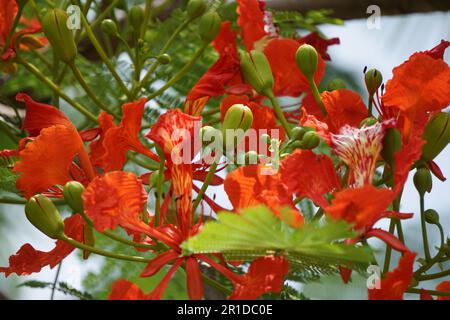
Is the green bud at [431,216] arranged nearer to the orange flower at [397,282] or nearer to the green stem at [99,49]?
the orange flower at [397,282]

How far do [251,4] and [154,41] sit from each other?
1.25ft

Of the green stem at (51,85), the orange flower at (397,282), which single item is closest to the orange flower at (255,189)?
the orange flower at (397,282)

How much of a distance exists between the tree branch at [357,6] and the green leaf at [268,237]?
1.45m

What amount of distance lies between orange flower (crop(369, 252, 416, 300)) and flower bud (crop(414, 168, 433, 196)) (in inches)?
14.0

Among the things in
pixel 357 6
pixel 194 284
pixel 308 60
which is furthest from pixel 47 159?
pixel 357 6

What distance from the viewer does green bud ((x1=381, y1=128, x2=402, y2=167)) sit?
4.63 ft

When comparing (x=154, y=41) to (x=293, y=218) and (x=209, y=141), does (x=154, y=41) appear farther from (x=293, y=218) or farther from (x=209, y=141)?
(x=293, y=218)

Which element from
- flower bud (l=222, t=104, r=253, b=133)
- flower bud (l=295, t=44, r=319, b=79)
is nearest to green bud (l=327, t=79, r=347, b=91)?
flower bud (l=295, t=44, r=319, b=79)

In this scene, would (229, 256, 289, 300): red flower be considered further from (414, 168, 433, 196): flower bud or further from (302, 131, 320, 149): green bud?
(414, 168, 433, 196): flower bud

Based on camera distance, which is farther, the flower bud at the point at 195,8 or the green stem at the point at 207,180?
the flower bud at the point at 195,8

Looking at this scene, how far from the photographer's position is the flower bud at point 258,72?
1.69 metres

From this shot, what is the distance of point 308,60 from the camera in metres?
1.65
